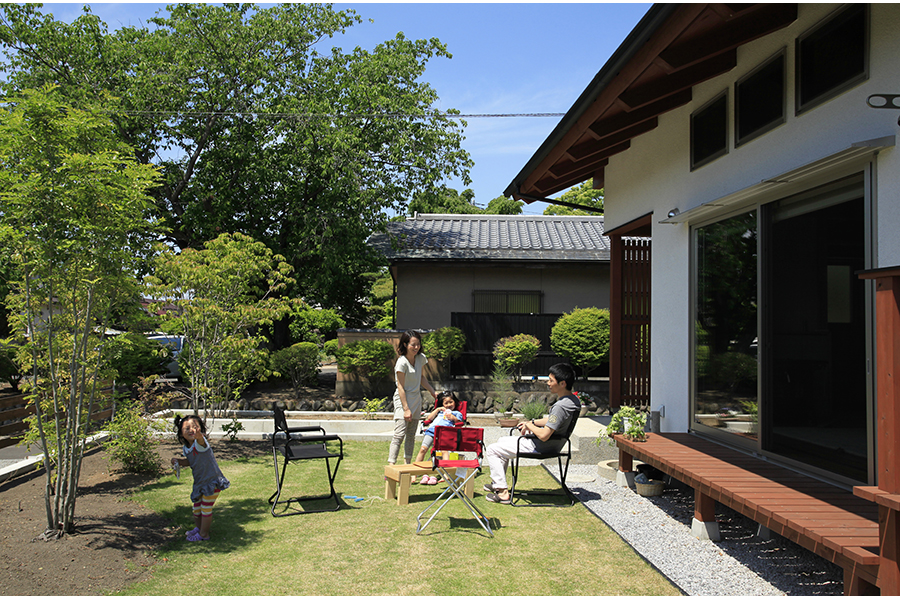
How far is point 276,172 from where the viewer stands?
50.9 feet

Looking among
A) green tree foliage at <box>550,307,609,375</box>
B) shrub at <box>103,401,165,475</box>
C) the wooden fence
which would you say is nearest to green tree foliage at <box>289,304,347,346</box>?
green tree foliage at <box>550,307,609,375</box>

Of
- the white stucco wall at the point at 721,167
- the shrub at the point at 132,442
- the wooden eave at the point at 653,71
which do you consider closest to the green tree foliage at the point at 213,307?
the shrub at the point at 132,442

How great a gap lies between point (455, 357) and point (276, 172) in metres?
6.36

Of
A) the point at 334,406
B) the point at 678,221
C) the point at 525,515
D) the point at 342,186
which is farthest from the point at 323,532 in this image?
the point at 342,186

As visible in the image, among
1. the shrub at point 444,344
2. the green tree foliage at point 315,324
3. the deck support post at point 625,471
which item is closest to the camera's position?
the deck support post at point 625,471

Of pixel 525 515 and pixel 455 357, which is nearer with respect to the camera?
pixel 525 515

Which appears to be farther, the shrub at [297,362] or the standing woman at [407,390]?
the shrub at [297,362]

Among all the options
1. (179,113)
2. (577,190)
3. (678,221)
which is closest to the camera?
(678,221)

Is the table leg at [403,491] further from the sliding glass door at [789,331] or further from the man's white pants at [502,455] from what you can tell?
the sliding glass door at [789,331]

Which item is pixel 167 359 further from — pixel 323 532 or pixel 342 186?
pixel 323 532

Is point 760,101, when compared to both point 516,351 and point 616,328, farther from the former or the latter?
point 516,351

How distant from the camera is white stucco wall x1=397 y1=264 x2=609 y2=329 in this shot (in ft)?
54.6

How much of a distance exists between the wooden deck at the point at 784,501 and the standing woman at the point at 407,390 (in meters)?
2.35

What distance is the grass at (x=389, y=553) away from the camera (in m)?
4.12
